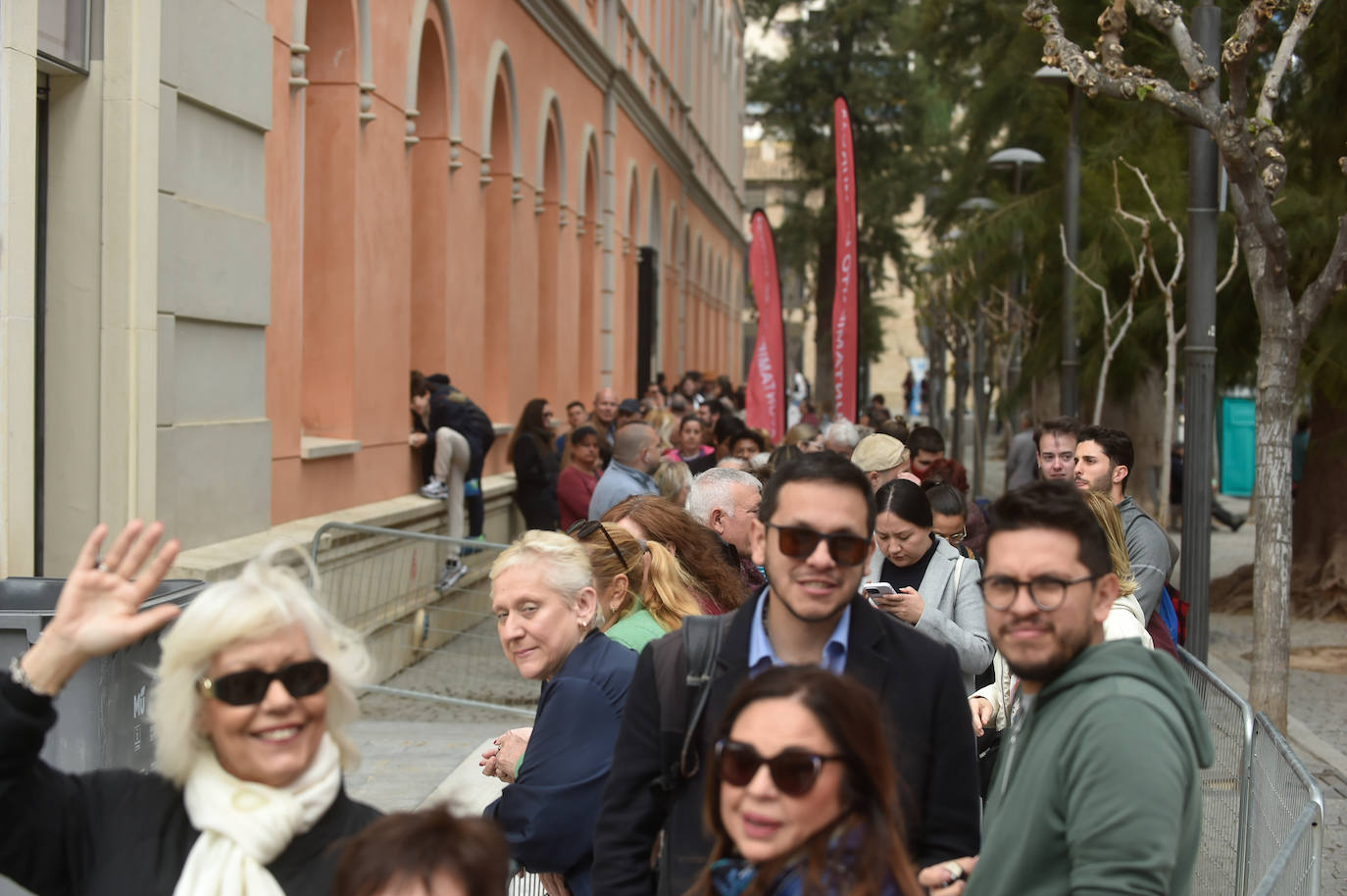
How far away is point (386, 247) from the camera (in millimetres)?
12695

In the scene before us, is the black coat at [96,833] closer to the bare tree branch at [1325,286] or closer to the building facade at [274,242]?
the building facade at [274,242]

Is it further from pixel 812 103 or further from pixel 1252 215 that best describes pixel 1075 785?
pixel 812 103

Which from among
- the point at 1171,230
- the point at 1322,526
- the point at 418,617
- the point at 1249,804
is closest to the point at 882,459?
the point at 1249,804

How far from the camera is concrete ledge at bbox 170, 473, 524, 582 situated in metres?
8.15

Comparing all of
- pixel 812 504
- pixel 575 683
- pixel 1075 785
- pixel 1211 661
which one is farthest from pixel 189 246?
pixel 1211 661

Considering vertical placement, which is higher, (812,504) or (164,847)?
(812,504)

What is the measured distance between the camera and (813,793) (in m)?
2.55

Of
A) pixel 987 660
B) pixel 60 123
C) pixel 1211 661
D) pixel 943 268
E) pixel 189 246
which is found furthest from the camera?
pixel 943 268

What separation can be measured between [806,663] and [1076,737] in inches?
24.0

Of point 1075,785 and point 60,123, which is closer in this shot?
point 1075,785

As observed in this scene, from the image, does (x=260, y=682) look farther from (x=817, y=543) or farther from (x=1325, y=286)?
(x=1325, y=286)

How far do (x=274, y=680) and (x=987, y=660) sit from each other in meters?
3.00

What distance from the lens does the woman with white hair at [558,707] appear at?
12.4 ft

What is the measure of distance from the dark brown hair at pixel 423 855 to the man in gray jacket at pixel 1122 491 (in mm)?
3906
